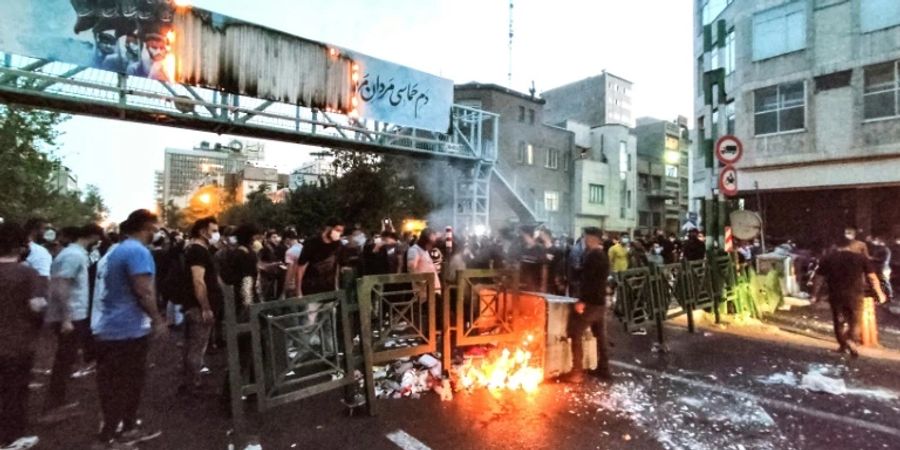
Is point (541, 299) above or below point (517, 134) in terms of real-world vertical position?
below

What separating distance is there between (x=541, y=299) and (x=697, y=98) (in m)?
23.9

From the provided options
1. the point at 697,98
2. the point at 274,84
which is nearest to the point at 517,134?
the point at 697,98

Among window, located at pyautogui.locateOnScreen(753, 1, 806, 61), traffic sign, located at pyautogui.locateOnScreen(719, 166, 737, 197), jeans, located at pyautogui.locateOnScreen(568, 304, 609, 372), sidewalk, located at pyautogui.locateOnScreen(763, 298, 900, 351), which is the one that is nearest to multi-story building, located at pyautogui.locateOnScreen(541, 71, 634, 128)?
window, located at pyautogui.locateOnScreen(753, 1, 806, 61)

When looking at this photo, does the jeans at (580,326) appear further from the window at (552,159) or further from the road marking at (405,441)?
the window at (552,159)

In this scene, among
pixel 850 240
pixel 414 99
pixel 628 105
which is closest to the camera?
pixel 850 240

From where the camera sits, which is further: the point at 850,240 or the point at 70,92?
the point at 70,92

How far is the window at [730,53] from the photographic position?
21.0m

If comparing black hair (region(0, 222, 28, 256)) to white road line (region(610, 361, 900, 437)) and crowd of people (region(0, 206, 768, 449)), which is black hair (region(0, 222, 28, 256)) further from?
white road line (region(610, 361, 900, 437))

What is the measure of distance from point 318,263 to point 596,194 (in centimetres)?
3235

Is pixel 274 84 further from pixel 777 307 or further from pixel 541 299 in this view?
pixel 777 307

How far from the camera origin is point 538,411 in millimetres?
4988

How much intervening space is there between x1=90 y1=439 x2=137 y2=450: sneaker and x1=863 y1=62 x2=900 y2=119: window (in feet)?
69.9

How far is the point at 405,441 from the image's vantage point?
4.24 meters

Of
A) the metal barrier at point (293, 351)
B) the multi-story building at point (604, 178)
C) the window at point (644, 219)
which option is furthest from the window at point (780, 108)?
the window at point (644, 219)
